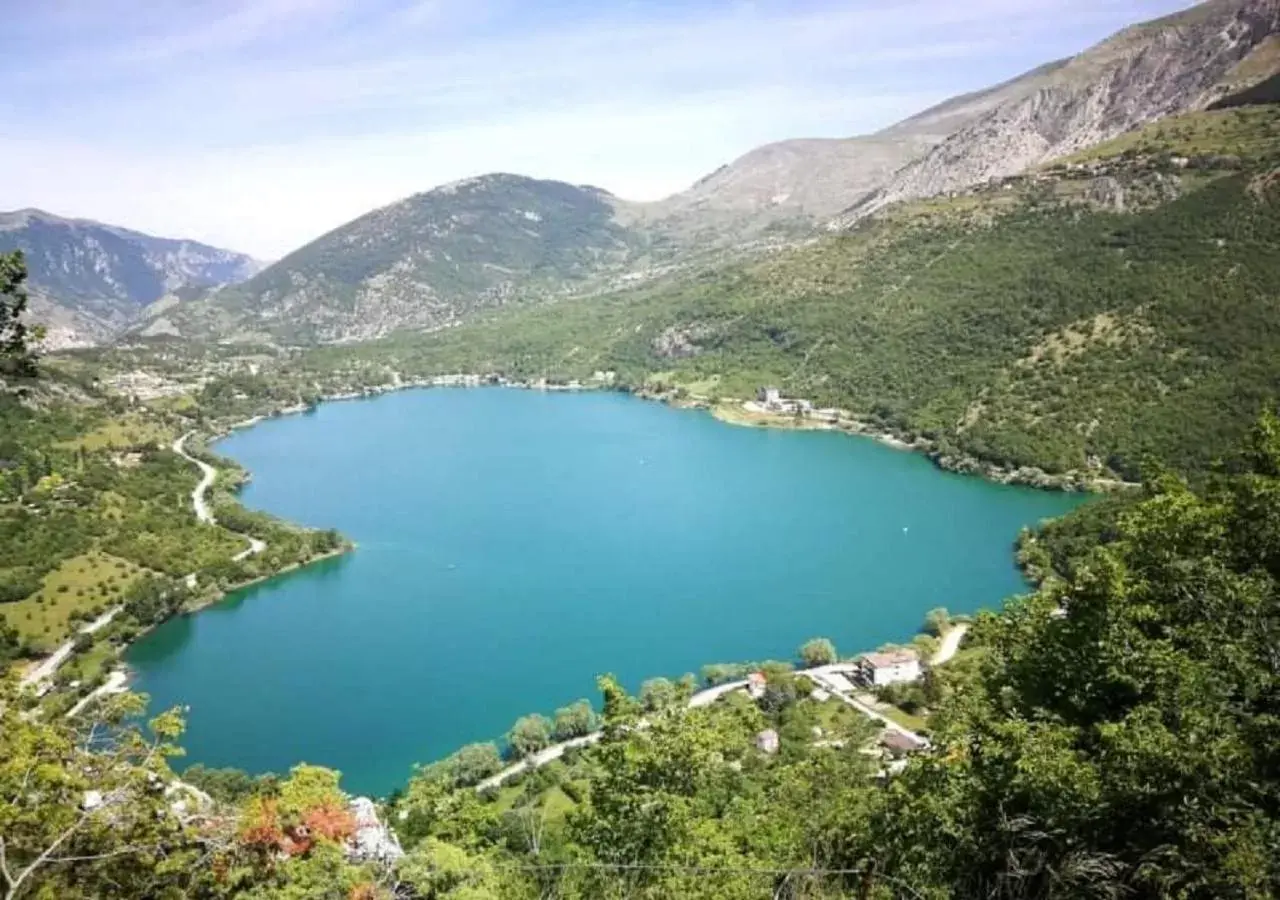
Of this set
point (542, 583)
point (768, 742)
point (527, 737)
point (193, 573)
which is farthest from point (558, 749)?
point (193, 573)

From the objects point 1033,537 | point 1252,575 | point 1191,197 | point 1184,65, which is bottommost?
point 1033,537

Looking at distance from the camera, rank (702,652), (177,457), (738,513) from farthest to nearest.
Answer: (177,457) < (738,513) < (702,652)

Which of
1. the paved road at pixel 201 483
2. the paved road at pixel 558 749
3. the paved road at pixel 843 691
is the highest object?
the paved road at pixel 201 483

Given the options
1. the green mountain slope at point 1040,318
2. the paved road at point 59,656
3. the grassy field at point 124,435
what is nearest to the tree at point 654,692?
the paved road at point 59,656

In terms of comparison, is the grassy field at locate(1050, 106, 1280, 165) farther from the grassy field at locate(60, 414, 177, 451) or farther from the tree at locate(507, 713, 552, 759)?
the grassy field at locate(60, 414, 177, 451)

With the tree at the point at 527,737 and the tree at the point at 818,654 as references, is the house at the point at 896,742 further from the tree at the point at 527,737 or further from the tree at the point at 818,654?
the tree at the point at 527,737

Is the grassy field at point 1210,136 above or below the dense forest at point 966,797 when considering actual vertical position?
above

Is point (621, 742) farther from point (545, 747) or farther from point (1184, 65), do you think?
point (1184, 65)

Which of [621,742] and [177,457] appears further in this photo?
[177,457]

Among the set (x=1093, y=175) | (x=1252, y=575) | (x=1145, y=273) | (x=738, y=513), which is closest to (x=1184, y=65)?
(x=1093, y=175)
